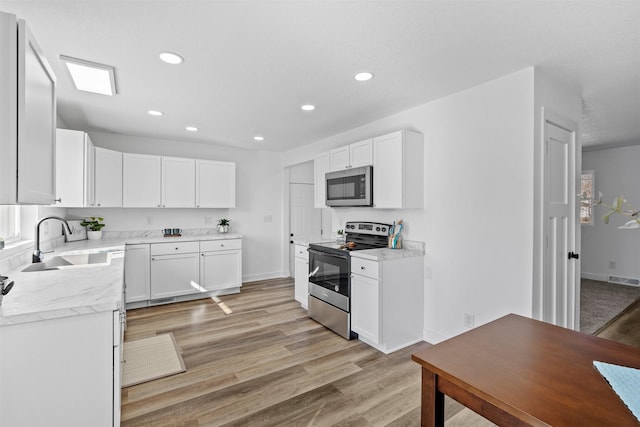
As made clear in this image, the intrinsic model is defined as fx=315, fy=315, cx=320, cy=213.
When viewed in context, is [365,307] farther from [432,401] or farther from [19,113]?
[19,113]

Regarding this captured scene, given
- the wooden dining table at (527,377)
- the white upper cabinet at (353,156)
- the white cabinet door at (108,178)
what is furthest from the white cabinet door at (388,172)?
the white cabinet door at (108,178)

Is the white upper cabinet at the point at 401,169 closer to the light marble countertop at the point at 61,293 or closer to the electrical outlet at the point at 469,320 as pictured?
the electrical outlet at the point at 469,320

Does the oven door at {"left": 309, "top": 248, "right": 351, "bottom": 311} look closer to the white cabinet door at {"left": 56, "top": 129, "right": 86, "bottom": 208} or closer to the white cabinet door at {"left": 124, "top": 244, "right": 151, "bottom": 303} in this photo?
the white cabinet door at {"left": 124, "top": 244, "right": 151, "bottom": 303}

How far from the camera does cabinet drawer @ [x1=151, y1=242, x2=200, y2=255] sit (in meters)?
4.24

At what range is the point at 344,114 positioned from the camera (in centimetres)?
354

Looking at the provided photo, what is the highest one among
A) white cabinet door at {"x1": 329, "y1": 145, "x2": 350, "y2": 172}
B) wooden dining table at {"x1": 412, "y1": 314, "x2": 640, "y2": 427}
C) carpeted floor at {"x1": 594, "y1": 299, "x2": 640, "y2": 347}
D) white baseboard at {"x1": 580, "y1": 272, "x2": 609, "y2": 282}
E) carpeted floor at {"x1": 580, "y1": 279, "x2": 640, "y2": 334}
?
white cabinet door at {"x1": 329, "y1": 145, "x2": 350, "y2": 172}

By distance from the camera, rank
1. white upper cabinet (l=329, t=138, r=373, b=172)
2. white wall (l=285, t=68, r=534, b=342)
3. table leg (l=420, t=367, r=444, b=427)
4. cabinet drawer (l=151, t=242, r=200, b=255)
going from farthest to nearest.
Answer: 1. cabinet drawer (l=151, t=242, r=200, b=255)
2. white upper cabinet (l=329, t=138, r=373, b=172)
3. white wall (l=285, t=68, r=534, b=342)
4. table leg (l=420, t=367, r=444, b=427)

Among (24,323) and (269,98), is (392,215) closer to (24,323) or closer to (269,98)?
(269,98)

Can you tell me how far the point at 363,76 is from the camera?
100 inches

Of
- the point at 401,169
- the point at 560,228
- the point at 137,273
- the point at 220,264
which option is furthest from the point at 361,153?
the point at 137,273

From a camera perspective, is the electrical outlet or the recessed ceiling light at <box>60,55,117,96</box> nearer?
the recessed ceiling light at <box>60,55,117,96</box>

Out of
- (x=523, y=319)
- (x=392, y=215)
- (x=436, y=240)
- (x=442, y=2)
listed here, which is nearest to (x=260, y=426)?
(x=523, y=319)

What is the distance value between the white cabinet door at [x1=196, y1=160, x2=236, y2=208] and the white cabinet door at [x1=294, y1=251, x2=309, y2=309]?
1684 mm

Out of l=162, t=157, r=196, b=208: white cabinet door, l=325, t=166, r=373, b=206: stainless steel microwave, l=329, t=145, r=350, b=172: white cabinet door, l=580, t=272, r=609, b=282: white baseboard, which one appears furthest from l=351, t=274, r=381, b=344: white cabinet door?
l=580, t=272, r=609, b=282: white baseboard
